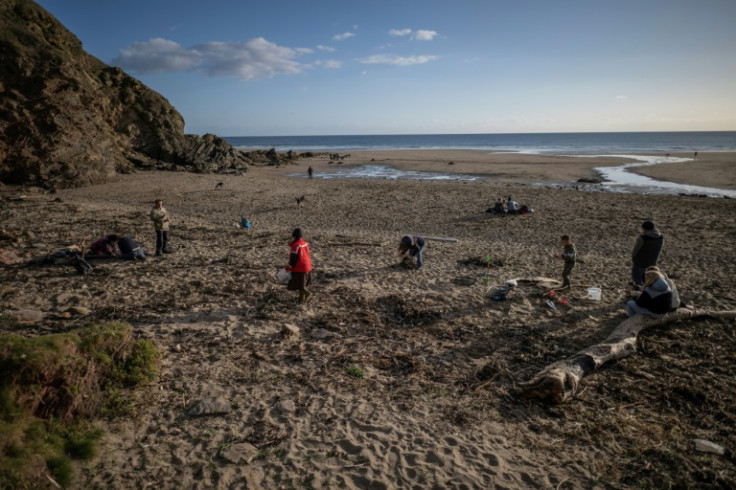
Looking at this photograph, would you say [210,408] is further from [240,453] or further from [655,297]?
[655,297]

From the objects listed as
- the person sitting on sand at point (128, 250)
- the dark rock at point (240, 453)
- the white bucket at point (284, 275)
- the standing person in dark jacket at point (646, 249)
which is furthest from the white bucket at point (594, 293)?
the person sitting on sand at point (128, 250)

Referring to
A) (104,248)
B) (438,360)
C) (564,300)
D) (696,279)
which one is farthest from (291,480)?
(696,279)

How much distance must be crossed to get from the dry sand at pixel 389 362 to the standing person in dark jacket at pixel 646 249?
0.91 meters

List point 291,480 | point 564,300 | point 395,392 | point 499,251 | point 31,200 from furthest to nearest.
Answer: point 31,200
point 499,251
point 564,300
point 395,392
point 291,480

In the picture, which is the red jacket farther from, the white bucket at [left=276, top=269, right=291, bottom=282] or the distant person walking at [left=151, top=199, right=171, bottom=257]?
the distant person walking at [left=151, top=199, right=171, bottom=257]

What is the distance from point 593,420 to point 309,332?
5.23m

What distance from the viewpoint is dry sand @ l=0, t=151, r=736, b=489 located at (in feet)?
15.1

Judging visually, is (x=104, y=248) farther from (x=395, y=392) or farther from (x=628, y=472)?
(x=628, y=472)

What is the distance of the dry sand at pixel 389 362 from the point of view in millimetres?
4594

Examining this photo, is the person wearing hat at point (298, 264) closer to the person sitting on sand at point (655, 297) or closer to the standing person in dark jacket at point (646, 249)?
the person sitting on sand at point (655, 297)

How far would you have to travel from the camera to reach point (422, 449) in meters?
4.89

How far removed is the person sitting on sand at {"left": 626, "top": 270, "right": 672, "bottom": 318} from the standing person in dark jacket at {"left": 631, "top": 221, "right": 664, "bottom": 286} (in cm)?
138

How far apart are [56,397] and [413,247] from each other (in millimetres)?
8984

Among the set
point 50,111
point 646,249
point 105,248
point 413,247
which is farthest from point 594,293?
point 50,111
